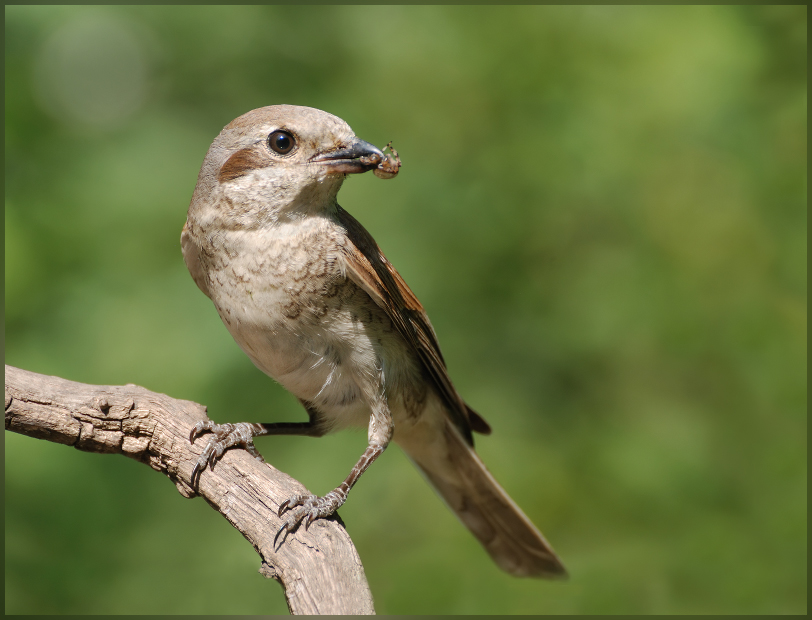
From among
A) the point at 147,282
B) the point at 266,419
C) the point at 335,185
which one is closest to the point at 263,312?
the point at 335,185

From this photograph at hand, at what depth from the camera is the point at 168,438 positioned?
9.21ft

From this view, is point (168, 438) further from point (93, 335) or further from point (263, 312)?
point (93, 335)

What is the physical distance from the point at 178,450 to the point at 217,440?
158mm

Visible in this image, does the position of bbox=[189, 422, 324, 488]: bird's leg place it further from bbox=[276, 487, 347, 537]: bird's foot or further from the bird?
bbox=[276, 487, 347, 537]: bird's foot

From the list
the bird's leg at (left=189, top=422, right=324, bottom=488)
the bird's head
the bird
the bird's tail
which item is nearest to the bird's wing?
the bird

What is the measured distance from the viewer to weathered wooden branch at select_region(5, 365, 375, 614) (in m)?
2.50

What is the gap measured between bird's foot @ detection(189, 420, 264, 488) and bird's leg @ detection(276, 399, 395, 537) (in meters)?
0.36

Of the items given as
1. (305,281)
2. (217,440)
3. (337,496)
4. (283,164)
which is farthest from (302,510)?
(283,164)

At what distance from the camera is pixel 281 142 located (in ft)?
9.25

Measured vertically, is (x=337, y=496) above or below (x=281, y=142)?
below

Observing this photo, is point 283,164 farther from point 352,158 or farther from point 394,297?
point 394,297

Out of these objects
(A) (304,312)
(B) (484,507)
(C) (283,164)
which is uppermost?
(C) (283,164)

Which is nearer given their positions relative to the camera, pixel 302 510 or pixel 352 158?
pixel 302 510

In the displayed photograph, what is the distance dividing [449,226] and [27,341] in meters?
2.50
